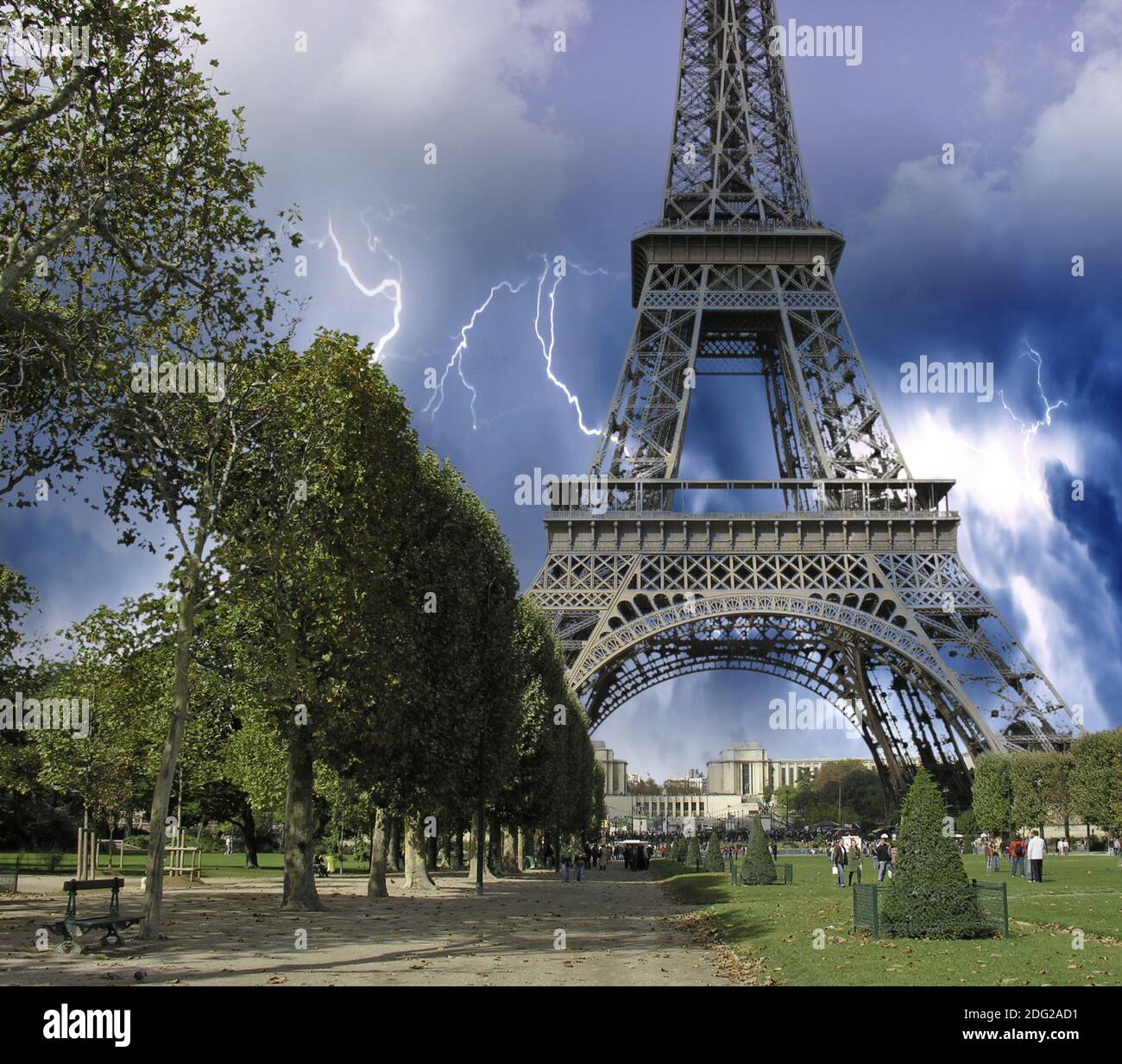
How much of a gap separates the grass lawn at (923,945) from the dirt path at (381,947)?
4.16ft

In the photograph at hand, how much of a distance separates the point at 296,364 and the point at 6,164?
30.7 ft

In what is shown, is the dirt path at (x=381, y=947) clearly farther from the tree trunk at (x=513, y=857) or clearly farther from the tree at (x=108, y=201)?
the tree trunk at (x=513, y=857)

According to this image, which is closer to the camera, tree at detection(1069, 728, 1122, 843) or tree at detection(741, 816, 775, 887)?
tree at detection(741, 816, 775, 887)

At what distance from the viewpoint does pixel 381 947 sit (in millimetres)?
22438

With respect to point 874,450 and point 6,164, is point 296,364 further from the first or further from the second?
point 874,450

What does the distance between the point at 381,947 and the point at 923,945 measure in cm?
979

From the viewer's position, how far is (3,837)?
71.9 meters

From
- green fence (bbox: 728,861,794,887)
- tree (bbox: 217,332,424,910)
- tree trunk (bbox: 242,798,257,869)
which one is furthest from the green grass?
tree (bbox: 217,332,424,910)

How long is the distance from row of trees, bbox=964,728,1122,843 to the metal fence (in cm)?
5191

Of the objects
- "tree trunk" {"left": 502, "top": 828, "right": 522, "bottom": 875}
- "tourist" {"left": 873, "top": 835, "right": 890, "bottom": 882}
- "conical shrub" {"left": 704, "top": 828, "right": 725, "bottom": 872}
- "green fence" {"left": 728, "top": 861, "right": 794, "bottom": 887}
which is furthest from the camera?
"tree trunk" {"left": 502, "top": 828, "right": 522, "bottom": 875}

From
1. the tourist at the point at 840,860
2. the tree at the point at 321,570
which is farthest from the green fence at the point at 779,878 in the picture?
the tree at the point at 321,570

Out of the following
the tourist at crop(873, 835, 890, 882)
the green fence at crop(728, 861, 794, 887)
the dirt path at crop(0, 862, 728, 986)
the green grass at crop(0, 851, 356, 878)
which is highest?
the dirt path at crop(0, 862, 728, 986)

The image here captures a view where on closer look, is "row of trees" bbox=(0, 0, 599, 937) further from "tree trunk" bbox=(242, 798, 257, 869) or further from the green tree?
the green tree

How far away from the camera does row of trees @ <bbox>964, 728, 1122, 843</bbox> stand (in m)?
70.9
